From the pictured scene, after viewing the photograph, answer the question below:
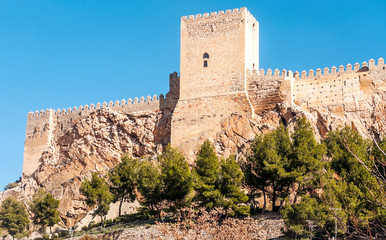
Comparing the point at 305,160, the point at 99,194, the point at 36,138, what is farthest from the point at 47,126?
the point at 305,160

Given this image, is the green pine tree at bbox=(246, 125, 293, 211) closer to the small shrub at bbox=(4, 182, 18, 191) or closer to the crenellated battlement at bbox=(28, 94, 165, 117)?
the crenellated battlement at bbox=(28, 94, 165, 117)

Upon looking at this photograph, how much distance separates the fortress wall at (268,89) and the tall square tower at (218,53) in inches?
32.3

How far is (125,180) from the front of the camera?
38062mm

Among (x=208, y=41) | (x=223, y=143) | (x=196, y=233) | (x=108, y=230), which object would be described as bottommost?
(x=108, y=230)

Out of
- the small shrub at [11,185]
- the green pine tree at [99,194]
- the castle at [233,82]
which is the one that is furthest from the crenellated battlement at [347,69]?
the small shrub at [11,185]

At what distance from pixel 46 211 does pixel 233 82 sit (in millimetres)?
16412

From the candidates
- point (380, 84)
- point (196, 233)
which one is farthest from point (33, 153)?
point (196, 233)

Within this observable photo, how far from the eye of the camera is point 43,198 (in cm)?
4141

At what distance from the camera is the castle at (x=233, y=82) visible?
124ft

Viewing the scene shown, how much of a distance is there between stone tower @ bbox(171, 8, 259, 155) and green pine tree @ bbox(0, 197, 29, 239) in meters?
13.4

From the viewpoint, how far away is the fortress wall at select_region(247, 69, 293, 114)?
130ft

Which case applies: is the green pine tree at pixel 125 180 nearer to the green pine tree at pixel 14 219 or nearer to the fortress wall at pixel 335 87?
the green pine tree at pixel 14 219

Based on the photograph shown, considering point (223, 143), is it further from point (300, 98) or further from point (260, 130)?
point (300, 98)

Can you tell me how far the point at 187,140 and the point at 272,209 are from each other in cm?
1036
